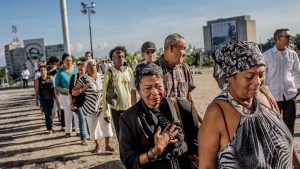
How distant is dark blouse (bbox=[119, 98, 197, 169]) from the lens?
2648mm

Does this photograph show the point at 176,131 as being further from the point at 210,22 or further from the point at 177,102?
the point at 210,22

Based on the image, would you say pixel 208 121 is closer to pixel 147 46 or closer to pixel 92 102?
pixel 147 46

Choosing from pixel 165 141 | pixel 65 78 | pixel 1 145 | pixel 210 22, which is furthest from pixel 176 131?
pixel 210 22

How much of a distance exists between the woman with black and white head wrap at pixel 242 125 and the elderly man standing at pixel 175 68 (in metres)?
1.87

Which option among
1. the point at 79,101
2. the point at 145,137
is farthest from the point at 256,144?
the point at 79,101

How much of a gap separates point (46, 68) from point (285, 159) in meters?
8.93

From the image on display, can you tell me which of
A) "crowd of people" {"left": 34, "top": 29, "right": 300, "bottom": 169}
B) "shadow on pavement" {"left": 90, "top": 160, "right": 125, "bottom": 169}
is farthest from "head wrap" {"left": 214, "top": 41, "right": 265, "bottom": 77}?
"shadow on pavement" {"left": 90, "top": 160, "right": 125, "bottom": 169}

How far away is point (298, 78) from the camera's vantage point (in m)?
6.09

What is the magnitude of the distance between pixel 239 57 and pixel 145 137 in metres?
0.97

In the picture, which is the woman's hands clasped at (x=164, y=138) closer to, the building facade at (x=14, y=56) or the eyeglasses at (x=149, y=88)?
the eyeglasses at (x=149, y=88)

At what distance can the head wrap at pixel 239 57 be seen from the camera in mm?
2004

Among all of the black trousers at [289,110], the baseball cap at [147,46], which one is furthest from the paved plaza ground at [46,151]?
the baseball cap at [147,46]

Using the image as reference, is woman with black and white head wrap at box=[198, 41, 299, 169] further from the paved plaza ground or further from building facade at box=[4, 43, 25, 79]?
building facade at box=[4, 43, 25, 79]

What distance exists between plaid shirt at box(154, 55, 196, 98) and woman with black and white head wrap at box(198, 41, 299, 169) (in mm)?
2123
